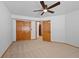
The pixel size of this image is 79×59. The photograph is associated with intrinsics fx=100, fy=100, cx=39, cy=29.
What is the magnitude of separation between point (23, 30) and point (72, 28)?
15.8ft

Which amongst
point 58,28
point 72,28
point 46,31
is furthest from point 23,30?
point 72,28

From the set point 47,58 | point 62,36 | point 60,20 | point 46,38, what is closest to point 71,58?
point 47,58

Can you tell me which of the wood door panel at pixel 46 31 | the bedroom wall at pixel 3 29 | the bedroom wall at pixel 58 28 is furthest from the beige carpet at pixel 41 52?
the wood door panel at pixel 46 31

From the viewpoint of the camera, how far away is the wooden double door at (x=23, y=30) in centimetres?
927

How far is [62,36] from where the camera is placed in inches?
311

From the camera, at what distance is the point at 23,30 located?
380 inches

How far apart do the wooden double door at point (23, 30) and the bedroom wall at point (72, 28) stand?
4.00 meters

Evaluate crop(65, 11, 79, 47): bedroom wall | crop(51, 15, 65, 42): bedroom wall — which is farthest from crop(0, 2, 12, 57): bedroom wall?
crop(51, 15, 65, 42): bedroom wall

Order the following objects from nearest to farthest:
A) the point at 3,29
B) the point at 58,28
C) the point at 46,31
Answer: the point at 3,29 < the point at 58,28 < the point at 46,31

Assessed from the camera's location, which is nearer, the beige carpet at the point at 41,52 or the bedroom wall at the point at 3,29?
the bedroom wall at the point at 3,29

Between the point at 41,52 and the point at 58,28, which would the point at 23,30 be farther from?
the point at 41,52

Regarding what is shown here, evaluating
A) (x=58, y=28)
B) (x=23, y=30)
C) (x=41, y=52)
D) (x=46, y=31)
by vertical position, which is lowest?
(x=41, y=52)

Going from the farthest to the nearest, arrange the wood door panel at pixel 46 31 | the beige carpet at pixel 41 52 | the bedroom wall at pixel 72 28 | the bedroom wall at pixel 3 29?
the wood door panel at pixel 46 31
the bedroom wall at pixel 72 28
the beige carpet at pixel 41 52
the bedroom wall at pixel 3 29

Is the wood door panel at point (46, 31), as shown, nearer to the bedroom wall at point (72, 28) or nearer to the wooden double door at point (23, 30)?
the wooden double door at point (23, 30)
